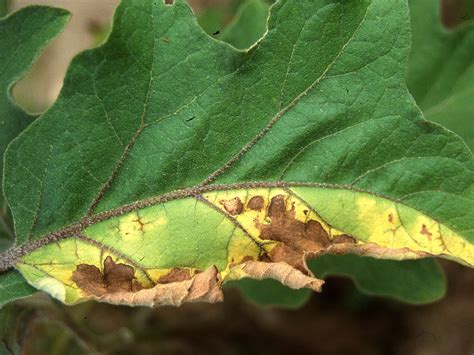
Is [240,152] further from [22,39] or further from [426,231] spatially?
[22,39]

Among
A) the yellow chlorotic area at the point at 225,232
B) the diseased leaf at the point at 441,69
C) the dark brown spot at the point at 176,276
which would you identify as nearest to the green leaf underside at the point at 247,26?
the diseased leaf at the point at 441,69

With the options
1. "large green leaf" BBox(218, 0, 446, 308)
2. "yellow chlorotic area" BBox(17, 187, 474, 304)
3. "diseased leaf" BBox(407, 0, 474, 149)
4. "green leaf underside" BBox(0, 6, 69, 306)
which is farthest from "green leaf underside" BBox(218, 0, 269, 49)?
"yellow chlorotic area" BBox(17, 187, 474, 304)

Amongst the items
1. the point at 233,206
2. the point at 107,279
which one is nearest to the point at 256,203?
the point at 233,206

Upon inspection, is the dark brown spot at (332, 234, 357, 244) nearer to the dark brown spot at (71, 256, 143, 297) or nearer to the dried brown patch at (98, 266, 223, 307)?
the dried brown patch at (98, 266, 223, 307)

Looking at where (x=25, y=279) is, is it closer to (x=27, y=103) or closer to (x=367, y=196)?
(x=367, y=196)

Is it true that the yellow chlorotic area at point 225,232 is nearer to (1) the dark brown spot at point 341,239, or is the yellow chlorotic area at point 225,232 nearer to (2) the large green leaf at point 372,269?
(1) the dark brown spot at point 341,239

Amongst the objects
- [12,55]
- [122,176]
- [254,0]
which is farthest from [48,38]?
[254,0]
